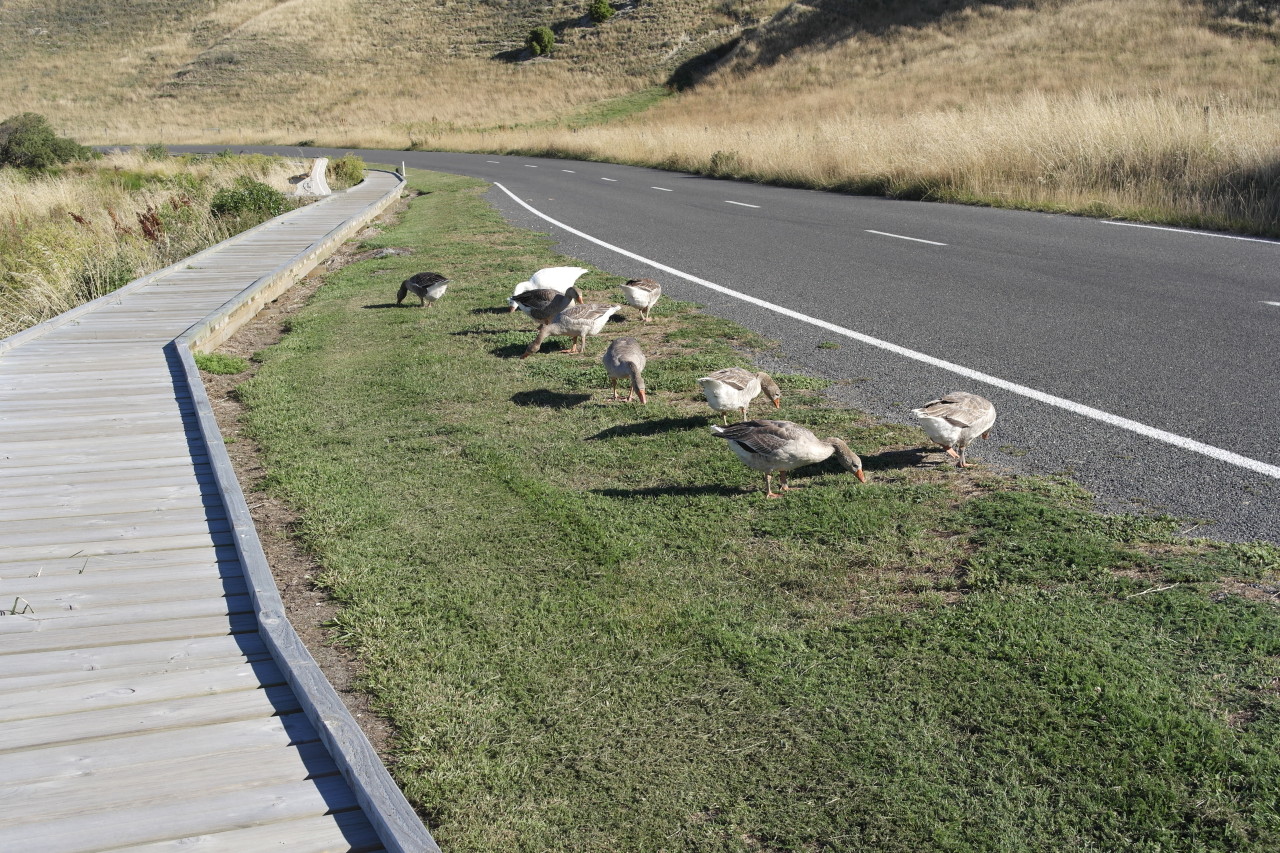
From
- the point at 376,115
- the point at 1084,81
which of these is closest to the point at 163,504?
the point at 1084,81

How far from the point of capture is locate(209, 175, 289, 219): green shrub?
20.9 m

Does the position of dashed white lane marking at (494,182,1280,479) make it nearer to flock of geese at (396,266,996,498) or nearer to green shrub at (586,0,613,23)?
flock of geese at (396,266,996,498)

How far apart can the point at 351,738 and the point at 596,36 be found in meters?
78.1

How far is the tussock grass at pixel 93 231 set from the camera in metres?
14.4

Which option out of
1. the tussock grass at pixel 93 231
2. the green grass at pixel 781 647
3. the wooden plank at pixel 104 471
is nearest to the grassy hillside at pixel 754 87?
the green grass at pixel 781 647

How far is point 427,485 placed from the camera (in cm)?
606

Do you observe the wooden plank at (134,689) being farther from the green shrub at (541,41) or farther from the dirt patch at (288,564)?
the green shrub at (541,41)

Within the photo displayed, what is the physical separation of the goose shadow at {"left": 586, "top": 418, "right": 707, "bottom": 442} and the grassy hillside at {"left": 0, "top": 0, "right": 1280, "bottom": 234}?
447 inches

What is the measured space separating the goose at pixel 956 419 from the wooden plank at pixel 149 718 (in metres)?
3.58

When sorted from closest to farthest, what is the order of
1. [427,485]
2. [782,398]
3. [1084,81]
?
1. [427,485]
2. [782,398]
3. [1084,81]

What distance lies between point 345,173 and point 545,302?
77.7 ft

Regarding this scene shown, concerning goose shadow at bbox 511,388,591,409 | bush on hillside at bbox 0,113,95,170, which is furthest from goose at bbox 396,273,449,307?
bush on hillside at bbox 0,113,95,170

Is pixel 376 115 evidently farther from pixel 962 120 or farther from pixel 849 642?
pixel 849 642

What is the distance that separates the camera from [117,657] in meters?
4.03
